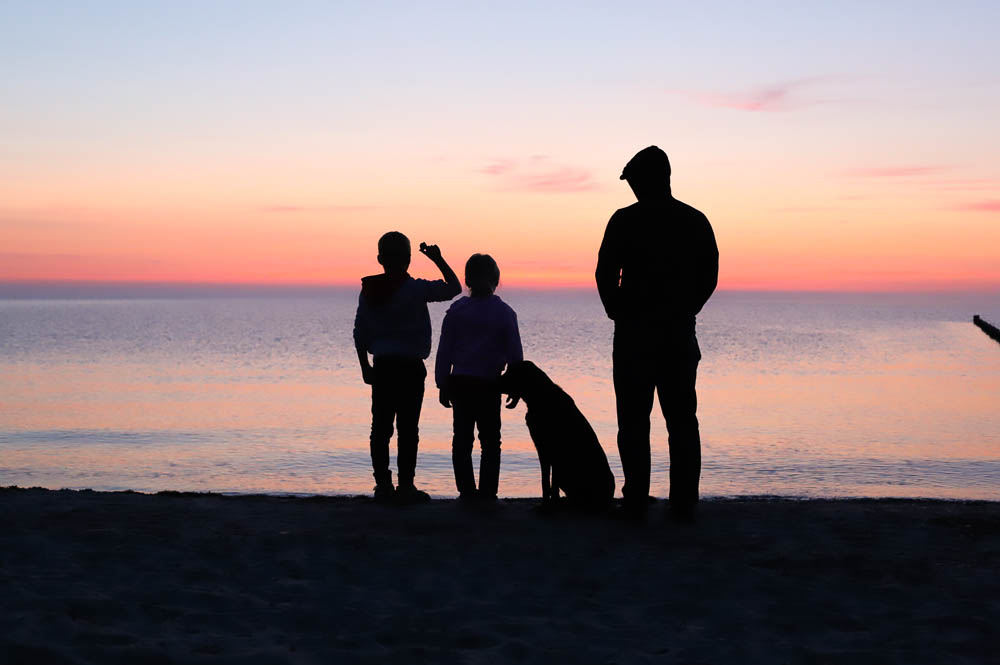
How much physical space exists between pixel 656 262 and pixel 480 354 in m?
1.50

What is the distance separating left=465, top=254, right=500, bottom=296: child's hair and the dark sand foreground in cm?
159

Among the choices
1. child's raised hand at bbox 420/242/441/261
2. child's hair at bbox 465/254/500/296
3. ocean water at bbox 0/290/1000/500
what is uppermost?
child's raised hand at bbox 420/242/441/261

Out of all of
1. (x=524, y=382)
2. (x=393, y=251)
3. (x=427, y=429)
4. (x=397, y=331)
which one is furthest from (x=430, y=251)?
(x=427, y=429)

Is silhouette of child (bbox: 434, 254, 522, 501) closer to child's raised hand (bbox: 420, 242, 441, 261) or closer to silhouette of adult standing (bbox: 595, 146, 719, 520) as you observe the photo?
child's raised hand (bbox: 420, 242, 441, 261)

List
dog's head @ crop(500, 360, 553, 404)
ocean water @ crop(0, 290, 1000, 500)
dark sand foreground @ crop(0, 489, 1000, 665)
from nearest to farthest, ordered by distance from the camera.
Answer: dark sand foreground @ crop(0, 489, 1000, 665), dog's head @ crop(500, 360, 553, 404), ocean water @ crop(0, 290, 1000, 500)

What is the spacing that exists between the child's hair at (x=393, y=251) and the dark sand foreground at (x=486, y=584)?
5.91 feet

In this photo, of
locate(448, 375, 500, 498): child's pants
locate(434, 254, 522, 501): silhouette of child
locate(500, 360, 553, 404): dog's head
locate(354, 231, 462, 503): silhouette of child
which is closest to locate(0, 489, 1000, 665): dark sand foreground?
locate(448, 375, 500, 498): child's pants

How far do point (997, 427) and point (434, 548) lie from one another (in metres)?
16.0

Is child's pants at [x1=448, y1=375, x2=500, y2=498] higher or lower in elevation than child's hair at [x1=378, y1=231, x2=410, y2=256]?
lower

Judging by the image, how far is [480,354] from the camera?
22.4 feet

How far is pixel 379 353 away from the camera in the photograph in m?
7.01

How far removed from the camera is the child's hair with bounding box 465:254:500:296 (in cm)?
677

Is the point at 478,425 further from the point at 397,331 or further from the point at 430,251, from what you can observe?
the point at 430,251

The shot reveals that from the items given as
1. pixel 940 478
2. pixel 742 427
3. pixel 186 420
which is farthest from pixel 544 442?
pixel 186 420
